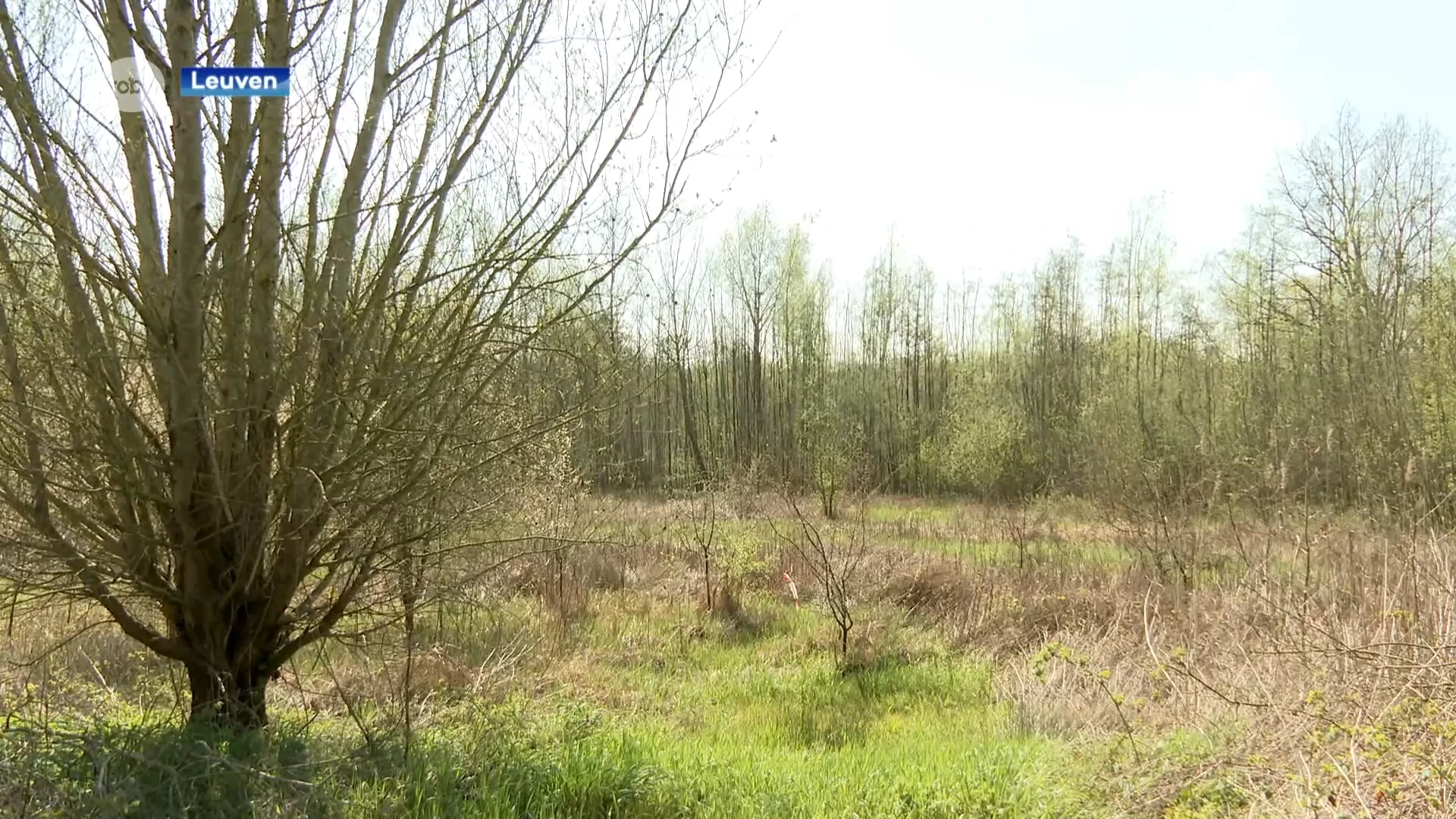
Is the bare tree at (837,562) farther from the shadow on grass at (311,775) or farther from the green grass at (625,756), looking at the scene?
the shadow on grass at (311,775)

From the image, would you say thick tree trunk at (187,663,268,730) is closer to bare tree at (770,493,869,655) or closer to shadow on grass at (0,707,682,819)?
shadow on grass at (0,707,682,819)

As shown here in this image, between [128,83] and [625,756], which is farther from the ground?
[128,83]

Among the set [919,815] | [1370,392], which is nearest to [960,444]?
[1370,392]

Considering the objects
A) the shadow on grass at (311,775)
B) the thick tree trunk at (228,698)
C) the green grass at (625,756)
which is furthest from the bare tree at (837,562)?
the thick tree trunk at (228,698)

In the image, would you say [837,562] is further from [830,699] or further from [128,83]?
[128,83]

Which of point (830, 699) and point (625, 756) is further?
point (830, 699)

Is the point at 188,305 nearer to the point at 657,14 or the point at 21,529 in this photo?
the point at 21,529

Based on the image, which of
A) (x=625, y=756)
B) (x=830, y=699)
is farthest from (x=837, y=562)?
(x=625, y=756)

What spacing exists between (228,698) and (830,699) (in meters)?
4.18

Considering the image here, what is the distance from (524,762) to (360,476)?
1.51m

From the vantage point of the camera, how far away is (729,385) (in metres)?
27.8

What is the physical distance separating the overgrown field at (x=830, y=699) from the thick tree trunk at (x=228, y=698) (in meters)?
0.13

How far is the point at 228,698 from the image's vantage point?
298cm

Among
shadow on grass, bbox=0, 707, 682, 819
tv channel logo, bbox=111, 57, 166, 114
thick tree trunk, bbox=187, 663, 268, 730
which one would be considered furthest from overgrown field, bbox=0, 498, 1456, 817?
tv channel logo, bbox=111, 57, 166, 114
